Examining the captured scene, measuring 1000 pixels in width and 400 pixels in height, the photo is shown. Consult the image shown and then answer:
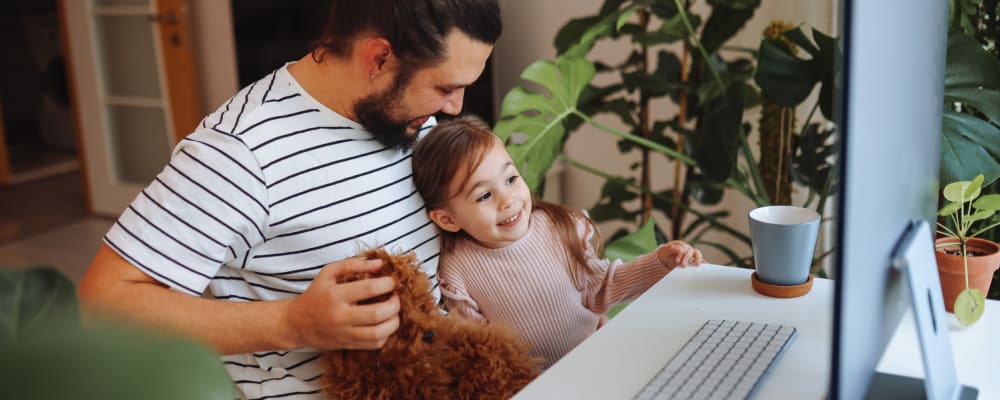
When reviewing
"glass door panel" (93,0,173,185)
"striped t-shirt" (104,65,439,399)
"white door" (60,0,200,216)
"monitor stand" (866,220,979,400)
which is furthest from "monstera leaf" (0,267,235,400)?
"glass door panel" (93,0,173,185)

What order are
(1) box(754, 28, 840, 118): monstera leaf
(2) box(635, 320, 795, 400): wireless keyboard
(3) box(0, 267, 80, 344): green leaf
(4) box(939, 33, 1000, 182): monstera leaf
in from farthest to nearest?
(1) box(754, 28, 840, 118): monstera leaf, (4) box(939, 33, 1000, 182): monstera leaf, (2) box(635, 320, 795, 400): wireless keyboard, (3) box(0, 267, 80, 344): green leaf

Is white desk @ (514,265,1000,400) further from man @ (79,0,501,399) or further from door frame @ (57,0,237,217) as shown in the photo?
door frame @ (57,0,237,217)

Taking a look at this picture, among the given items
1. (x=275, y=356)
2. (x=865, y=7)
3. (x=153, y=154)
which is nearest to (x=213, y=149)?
(x=275, y=356)

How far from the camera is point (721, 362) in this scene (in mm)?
Result: 992

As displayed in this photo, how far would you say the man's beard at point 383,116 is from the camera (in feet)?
3.95

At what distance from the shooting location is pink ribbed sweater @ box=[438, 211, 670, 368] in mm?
1341

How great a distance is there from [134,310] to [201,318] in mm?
74

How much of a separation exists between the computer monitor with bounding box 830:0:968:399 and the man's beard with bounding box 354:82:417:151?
63cm

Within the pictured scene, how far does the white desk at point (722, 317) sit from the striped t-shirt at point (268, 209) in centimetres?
35

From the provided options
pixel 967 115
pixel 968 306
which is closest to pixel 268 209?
pixel 968 306

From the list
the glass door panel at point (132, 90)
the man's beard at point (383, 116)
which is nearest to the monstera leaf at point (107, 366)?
the man's beard at point (383, 116)

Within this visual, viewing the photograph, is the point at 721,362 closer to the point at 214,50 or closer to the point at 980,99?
the point at 980,99

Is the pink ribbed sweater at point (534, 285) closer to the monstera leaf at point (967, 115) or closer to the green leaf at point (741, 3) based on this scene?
A: the monstera leaf at point (967, 115)

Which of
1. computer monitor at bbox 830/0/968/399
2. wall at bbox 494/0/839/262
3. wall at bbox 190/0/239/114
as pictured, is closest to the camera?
computer monitor at bbox 830/0/968/399
